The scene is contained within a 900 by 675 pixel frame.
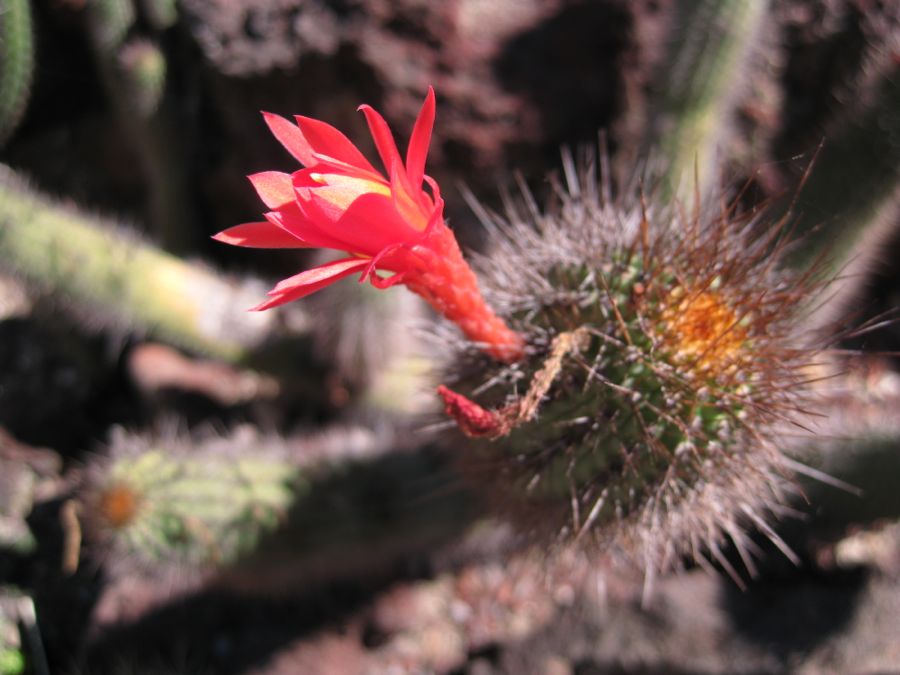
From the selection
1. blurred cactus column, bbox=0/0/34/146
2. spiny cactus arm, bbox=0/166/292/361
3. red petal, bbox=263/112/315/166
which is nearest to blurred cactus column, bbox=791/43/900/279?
red petal, bbox=263/112/315/166

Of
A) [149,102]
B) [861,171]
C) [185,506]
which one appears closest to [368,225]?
[185,506]

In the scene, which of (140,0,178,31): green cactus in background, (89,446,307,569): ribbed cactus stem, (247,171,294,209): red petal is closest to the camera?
(247,171,294,209): red petal

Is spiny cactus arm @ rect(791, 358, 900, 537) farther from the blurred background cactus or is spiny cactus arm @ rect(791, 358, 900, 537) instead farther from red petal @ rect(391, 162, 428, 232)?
red petal @ rect(391, 162, 428, 232)

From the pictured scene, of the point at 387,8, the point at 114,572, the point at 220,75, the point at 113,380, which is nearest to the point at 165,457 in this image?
the point at 114,572

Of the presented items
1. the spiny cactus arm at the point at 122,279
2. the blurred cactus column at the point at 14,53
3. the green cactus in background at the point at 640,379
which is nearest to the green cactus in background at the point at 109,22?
the blurred cactus column at the point at 14,53

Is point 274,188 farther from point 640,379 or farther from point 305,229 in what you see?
point 640,379

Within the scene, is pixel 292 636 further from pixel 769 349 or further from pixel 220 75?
pixel 220 75
